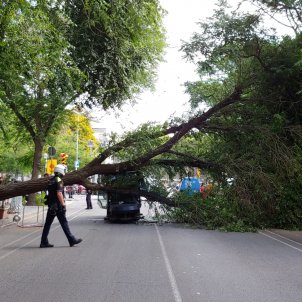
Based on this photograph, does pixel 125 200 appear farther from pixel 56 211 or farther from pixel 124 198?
pixel 56 211

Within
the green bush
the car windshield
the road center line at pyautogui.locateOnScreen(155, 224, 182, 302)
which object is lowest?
the road center line at pyautogui.locateOnScreen(155, 224, 182, 302)

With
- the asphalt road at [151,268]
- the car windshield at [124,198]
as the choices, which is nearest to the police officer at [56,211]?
the asphalt road at [151,268]

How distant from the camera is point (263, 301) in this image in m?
6.52

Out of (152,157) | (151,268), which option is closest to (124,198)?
(152,157)

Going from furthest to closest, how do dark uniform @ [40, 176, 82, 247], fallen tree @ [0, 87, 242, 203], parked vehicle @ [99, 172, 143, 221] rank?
parked vehicle @ [99, 172, 143, 221] → fallen tree @ [0, 87, 242, 203] → dark uniform @ [40, 176, 82, 247]

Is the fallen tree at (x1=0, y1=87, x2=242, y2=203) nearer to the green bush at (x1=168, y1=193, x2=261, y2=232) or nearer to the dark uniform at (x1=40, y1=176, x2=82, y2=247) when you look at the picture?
the green bush at (x1=168, y1=193, x2=261, y2=232)

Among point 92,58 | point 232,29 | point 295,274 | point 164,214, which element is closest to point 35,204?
point 164,214

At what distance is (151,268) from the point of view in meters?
8.88

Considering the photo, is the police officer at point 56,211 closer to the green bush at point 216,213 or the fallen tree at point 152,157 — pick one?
the fallen tree at point 152,157

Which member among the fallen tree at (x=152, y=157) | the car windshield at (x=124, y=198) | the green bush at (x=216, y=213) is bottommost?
the green bush at (x=216, y=213)

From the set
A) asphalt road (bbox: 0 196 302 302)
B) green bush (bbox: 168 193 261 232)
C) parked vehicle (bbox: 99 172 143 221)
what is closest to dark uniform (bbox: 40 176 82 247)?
asphalt road (bbox: 0 196 302 302)

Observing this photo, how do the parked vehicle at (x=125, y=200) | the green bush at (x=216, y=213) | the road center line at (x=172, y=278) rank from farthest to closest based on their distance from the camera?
the parked vehicle at (x=125, y=200)
the green bush at (x=216, y=213)
the road center line at (x=172, y=278)

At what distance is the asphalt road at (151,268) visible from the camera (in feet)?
22.3

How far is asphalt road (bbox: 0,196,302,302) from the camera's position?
680cm
